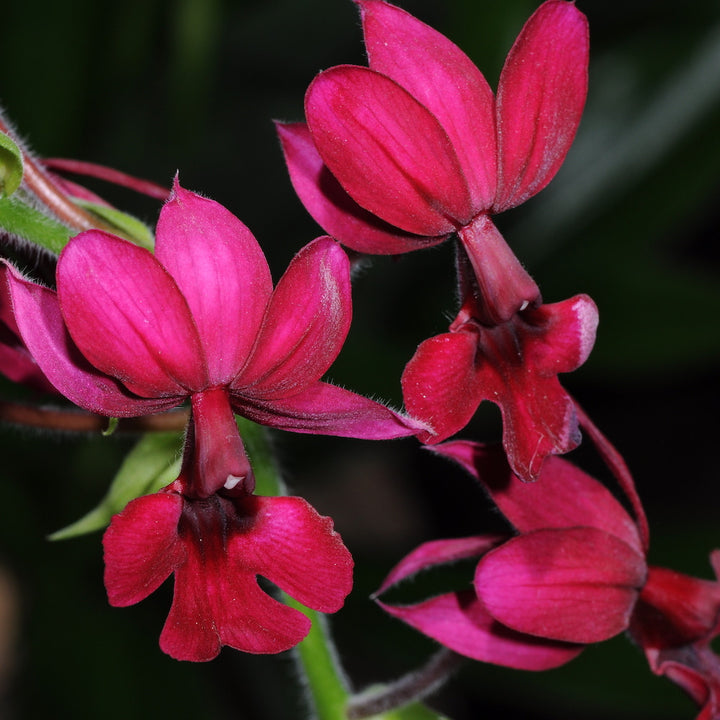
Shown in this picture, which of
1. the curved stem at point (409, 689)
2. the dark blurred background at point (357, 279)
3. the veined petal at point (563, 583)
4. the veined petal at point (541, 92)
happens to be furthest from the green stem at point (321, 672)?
the dark blurred background at point (357, 279)

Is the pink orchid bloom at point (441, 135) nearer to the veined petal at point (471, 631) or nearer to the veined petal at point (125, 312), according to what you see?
the veined petal at point (125, 312)

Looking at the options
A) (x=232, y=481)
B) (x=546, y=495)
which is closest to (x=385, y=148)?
(x=232, y=481)

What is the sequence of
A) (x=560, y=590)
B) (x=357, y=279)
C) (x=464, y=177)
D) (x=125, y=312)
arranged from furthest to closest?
(x=357, y=279)
(x=560, y=590)
(x=464, y=177)
(x=125, y=312)

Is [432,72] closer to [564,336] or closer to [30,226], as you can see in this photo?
[564,336]

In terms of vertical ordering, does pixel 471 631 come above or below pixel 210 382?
below

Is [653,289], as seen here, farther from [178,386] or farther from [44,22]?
[178,386]

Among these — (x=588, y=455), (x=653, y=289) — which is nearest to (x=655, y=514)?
(x=588, y=455)

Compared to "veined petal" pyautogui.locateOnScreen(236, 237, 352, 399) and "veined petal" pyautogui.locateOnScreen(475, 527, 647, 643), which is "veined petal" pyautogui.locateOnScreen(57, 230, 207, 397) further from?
"veined petal" pyautogui.locateOnScreen(475, 527, 647, 643)
